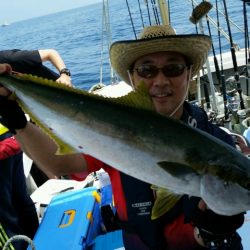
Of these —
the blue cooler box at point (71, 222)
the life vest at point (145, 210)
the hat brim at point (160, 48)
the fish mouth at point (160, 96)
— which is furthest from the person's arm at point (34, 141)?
the blue cooler box at point (71, 222)

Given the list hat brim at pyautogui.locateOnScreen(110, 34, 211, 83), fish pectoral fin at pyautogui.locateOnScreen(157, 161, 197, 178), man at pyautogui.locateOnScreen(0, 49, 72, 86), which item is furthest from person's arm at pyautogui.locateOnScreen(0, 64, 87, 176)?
man at pyautogui.locateOnScreen(0, 49, 72, 86)

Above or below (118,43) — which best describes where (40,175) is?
below

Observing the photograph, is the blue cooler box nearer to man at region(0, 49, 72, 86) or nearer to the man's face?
man at region(0, 49, 72, 86)

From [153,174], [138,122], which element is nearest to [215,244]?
[153,174]

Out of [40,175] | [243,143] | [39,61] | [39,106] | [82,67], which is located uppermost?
[39,106]

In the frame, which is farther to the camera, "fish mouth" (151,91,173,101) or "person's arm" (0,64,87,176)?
"fish mouth" (151,91,173,101)

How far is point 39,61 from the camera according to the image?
4.36 meters

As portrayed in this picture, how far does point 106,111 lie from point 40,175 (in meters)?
4.39

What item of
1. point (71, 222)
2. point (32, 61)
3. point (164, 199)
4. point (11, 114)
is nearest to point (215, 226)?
point (164, 199)

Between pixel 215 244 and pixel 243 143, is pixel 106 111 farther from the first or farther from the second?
pixel 243 143

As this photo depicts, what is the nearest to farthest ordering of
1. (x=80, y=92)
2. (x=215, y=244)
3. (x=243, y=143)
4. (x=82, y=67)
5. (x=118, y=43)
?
1. (x=80, y=92)
2. (x=215, y=244)
3. (x=118, y=43)
4. (x=243, y=143)
5. (x=82, y=67)

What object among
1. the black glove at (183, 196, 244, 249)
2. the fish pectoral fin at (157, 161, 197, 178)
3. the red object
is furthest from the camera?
the red object

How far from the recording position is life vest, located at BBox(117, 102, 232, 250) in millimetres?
2129

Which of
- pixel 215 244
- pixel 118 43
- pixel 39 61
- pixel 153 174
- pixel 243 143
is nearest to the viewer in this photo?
pixel 153 174
